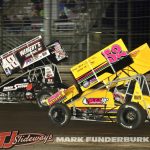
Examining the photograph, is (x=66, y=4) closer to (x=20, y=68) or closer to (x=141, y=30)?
(x=141, y=30)

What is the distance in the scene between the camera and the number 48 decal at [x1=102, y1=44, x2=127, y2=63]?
9789 millimetres

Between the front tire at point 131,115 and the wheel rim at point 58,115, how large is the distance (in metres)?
1.10

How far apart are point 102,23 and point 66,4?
3.97 feet

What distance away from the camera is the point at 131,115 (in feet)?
31.3

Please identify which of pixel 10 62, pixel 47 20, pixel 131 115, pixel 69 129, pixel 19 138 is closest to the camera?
pixel 19 138

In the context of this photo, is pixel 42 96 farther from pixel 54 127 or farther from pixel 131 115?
pixel 131 115

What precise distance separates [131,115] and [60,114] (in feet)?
4.52

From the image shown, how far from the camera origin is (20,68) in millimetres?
13367

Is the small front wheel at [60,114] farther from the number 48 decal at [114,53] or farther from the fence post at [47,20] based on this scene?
the fence post at [47,20]

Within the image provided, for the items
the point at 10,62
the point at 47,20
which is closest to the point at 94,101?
the point at 10,62

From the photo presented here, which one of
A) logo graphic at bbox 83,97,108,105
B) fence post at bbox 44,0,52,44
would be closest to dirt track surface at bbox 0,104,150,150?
logo graphic at bbox 83,97,108,105

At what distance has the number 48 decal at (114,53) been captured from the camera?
979 cm

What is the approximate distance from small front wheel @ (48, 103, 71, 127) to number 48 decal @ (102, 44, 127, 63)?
3.87 ft

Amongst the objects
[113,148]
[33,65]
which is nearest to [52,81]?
[33,65]
